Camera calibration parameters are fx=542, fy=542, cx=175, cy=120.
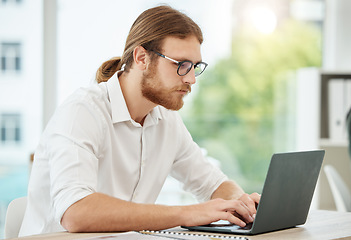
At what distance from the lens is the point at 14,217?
1706 millimetres

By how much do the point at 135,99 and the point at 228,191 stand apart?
1.47 ft

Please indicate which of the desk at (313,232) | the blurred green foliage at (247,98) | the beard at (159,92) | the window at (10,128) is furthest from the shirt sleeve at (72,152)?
the blurred green foliage at (247,98)

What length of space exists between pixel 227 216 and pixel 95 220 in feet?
1.11

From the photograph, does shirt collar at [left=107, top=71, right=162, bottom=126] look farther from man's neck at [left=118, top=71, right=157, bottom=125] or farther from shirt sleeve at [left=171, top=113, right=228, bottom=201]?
shirt sleeve at [left=171, top=113, right=228, bottom=201]

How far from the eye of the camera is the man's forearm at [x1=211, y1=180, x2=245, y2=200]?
1817mm

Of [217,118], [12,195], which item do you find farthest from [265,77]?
[12,195]

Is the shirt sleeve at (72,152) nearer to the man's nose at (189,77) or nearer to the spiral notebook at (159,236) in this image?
the spiral notebook at (159,236)

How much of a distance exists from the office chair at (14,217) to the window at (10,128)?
1.82 metres

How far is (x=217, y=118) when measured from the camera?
165 inches

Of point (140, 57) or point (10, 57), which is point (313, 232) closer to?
point (140, 57)

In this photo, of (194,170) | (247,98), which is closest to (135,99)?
(194,170)

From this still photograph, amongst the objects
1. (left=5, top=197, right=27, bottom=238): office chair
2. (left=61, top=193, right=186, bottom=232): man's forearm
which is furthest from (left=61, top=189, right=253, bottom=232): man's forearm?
(left=5, top=197, right=27, bottom=238): office chair

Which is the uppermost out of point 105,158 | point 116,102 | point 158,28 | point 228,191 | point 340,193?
point 158,28

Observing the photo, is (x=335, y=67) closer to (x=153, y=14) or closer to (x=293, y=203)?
(x=153, y=14)
